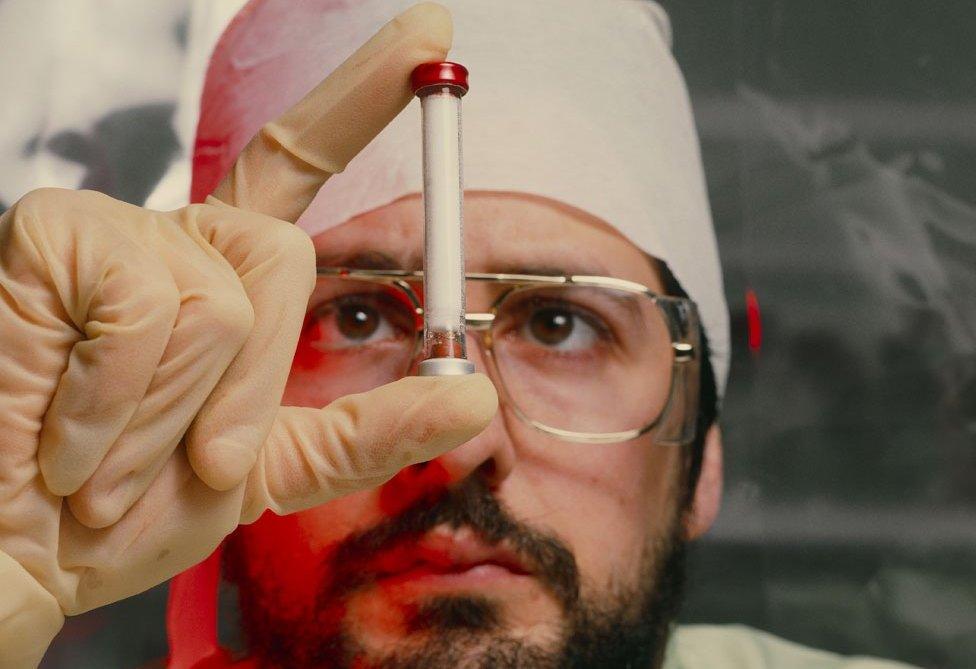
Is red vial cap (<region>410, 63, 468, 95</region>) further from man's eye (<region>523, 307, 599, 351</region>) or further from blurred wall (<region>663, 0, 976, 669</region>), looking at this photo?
blurred wall (<region>663, 0, 976, 669</region>)

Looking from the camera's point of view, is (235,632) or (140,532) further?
(235,632)

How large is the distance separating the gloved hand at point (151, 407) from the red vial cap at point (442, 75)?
6.1 inches

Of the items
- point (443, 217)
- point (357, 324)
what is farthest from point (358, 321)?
point (443, 217)

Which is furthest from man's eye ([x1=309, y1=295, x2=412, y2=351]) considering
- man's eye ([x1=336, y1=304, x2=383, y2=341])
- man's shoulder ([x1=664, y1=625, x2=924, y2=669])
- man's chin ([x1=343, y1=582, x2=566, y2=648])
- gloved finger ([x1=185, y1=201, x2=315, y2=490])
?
man's shoulder ([x1=664, y1=625, x2=924, y2=669])

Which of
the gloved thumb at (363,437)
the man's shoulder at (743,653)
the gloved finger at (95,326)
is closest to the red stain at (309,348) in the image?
the gloved thumb at (363,437)

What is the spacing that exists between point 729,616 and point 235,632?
60 centimetres

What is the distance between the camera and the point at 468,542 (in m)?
0.99

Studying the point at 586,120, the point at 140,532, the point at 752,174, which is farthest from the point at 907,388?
the point at 140,532

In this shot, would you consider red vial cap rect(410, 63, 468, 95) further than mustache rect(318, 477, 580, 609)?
No

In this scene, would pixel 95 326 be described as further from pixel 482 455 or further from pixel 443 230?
pixel 482 455

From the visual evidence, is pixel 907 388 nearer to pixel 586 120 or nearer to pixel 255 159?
pixel 586 120

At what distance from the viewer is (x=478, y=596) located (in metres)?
0.99

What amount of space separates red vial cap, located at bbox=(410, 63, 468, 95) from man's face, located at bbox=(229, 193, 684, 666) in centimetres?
31

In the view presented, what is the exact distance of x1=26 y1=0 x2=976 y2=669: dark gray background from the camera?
121cm
